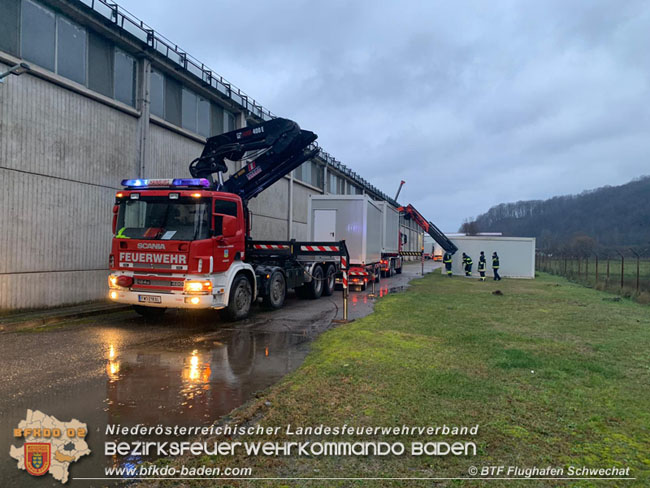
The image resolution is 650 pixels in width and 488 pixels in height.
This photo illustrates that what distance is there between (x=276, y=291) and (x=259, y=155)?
4009mm

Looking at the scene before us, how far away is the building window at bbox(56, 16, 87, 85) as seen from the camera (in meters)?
11.6

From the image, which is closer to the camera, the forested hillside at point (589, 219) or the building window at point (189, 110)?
the building window at point (189, 110)

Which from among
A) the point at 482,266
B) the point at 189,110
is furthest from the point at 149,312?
the point at 482,266

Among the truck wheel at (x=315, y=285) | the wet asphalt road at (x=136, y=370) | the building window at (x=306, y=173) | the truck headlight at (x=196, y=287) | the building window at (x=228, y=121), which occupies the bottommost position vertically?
the wet asphalt road at (x=136, y=370)

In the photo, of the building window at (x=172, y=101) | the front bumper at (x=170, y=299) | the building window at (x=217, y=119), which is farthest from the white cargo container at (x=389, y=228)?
the front bumper at (x=170, y=299)

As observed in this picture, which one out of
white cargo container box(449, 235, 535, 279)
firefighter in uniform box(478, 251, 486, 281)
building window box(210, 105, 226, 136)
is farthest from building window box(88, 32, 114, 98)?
white cargo container box(449, 235, 535, 279)

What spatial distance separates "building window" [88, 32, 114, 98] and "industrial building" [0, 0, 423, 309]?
1.2 inches

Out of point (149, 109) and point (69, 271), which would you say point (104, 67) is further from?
point (69, 271)

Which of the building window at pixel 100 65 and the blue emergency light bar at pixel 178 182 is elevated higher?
the building window at pixel 100 65

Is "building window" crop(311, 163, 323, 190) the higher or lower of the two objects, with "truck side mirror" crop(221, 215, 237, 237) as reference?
higher

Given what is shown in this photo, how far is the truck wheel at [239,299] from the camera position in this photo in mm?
9875

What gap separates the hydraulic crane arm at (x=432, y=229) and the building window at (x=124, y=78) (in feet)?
65.5

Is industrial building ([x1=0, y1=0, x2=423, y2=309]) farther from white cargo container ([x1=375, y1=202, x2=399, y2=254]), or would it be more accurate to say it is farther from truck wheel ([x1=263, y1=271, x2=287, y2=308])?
white cargo container ([x1=375, y1=202, x2=399, y2=254])

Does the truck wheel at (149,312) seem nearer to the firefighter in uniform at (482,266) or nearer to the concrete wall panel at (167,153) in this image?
the concrete wall panel at (167,153)
